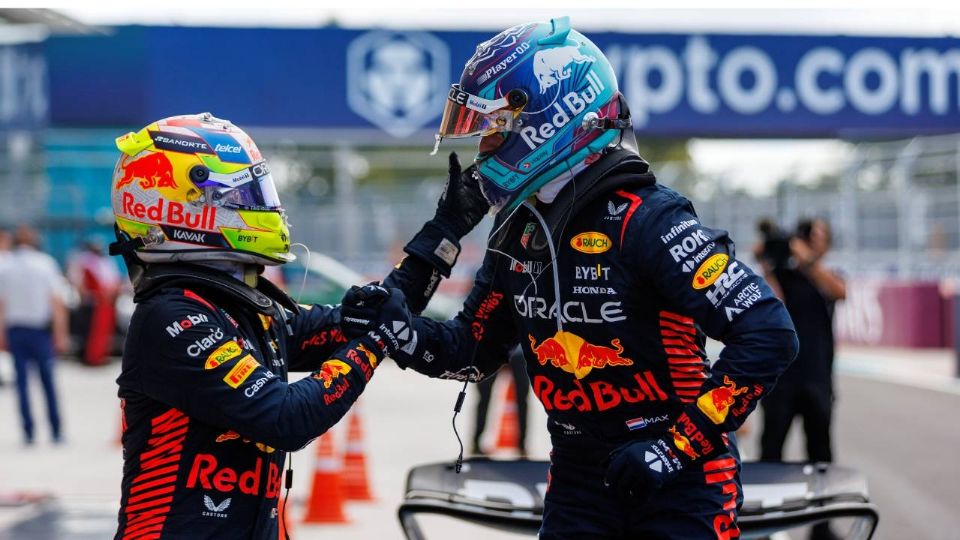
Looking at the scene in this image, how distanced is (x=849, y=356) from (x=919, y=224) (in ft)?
9.18

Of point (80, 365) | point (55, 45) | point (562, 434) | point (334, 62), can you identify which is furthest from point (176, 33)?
point (562, 434)

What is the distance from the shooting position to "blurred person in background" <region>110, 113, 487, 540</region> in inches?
130

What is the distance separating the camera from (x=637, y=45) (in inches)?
612

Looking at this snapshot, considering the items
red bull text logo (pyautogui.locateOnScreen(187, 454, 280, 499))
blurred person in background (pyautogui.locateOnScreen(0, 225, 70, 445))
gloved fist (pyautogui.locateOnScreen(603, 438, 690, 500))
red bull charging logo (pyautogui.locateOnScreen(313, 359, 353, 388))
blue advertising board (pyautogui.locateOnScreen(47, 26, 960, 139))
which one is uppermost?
blue advertising board (pyautogui.locateOnScreen(47, 26, 960, 139))

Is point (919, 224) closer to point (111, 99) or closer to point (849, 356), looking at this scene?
point (849, 356)

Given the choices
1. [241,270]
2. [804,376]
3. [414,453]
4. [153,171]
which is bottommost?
[414,453]

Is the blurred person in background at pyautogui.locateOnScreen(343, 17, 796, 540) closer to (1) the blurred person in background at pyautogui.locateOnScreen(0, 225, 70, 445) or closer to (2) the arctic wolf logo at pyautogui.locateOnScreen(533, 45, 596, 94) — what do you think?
(2) the arctic wolf logo at pyautogui.locateOnScreen(533, 45, 596, 94)

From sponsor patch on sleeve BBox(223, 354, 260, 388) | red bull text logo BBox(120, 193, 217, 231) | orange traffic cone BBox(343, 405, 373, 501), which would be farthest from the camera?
orange traffic cone BBox(343, 405, 373, 501)

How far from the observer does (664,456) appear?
10.5 ft

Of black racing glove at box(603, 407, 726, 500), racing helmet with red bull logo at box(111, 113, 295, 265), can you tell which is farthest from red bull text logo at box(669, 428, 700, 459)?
racing helmet with red bull logo at box(111, 113, 295, 265)

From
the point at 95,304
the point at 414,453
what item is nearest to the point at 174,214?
the point at 414,453

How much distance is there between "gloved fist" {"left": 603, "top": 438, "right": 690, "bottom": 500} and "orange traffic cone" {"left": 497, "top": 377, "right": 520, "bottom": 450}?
7.39m

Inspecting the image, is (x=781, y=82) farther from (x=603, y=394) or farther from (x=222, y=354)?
(x=222, y=354)

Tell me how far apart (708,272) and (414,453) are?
8192 millimetres
